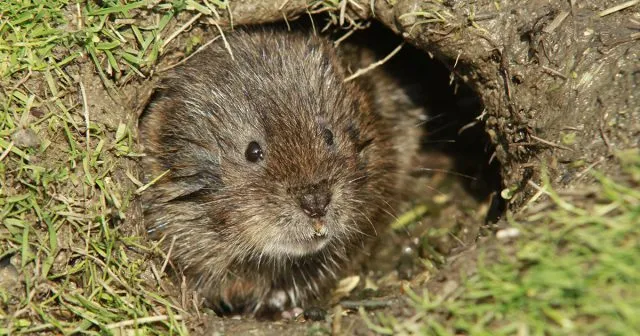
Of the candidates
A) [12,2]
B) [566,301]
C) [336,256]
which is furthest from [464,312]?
[12,2]

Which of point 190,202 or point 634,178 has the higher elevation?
point 634,178

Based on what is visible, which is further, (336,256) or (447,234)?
(447,234)

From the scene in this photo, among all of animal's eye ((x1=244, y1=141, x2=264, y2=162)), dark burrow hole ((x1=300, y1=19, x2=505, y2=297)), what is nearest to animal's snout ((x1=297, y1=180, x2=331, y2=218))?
animal's eye ((x1=244, y1=141, x2=264, y2=162))

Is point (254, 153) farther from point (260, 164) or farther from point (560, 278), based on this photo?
point (560, 278)

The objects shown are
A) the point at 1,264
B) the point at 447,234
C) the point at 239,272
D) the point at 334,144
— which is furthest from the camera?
the point at 447,234

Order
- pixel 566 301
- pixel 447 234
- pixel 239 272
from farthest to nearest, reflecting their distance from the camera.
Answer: pixel 447 234, pixel 239 272, pixel 566 301

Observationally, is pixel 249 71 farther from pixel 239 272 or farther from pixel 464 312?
pixel 464 312
